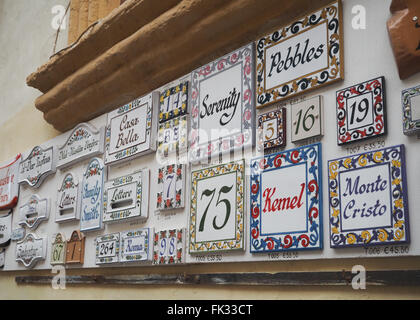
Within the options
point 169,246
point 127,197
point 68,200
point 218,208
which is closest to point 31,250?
point 68,200

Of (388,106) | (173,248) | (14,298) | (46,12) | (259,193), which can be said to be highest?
(46,12)

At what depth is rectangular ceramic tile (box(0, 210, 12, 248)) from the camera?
93.5 inches

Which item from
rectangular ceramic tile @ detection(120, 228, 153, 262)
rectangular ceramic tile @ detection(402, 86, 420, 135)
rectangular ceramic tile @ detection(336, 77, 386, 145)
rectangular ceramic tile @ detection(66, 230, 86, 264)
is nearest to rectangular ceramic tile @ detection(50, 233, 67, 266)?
rectangular ceramic tile @ detection(66, 230, 86, 264)

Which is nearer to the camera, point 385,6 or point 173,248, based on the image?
point 385,6

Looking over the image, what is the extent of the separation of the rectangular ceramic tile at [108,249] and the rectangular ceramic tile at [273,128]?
0.62m

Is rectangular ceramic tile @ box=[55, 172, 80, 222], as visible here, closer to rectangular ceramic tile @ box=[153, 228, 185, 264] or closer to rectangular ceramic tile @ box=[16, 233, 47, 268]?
rectangular ceramic tile @ box=[16, 233, 47, 268]

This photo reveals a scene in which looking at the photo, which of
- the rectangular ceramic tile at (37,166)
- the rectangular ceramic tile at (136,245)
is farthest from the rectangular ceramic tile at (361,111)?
the rectangular ceramic tile at (37,166)

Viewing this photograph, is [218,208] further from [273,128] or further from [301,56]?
[301,56]

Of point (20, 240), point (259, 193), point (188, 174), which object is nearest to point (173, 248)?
point (188, 174)

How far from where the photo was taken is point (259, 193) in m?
1.37

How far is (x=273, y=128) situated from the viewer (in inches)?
54.0

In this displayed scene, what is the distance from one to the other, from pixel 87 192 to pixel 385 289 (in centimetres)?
115

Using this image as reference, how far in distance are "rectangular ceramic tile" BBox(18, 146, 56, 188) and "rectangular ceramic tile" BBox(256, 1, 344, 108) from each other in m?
1.05

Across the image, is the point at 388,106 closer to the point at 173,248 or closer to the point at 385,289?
the point at 385,289
